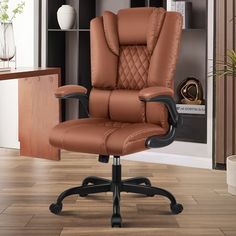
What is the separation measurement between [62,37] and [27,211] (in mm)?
2449


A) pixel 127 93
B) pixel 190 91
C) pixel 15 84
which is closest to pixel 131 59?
pixel 127 93

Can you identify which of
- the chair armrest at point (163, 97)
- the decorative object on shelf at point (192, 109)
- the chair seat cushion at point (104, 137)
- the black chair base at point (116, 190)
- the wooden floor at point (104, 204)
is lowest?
the wooden floor at point (104, 204)

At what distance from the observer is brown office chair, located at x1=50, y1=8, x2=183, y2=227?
9.16 ft

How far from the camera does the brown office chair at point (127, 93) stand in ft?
9.16

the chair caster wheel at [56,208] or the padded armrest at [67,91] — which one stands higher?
the padded armrest at [67,91]

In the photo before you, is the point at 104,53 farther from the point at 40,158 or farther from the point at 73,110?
the point at 73,110

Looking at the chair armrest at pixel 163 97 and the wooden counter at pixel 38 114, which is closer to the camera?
the chair armrest at pixel 163 97

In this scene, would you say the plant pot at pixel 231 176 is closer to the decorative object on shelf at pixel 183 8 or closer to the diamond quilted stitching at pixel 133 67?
the diamond quilted stitching at pixel 133 67

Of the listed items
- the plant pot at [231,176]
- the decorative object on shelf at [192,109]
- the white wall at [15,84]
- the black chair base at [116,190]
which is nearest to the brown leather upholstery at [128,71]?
the black chair base at [116,190]

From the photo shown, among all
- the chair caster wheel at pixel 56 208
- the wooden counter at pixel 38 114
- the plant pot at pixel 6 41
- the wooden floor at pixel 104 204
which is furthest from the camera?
the wooden counter at pixel 38 114

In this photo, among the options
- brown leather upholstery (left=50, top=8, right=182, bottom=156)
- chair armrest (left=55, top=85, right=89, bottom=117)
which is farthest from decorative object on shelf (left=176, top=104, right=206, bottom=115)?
chair armrest (left=55, top=85, right=89, bottom=117)

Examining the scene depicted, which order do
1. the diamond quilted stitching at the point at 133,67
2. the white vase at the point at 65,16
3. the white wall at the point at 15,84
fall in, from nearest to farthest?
the diamond quilted stitching at the point at 133,67, the white vase at the point at 65,16, the white wall at the point at 15,84

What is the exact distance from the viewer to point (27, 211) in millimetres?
3053

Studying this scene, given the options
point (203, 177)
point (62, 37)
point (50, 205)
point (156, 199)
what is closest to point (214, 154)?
point (203, 177)
